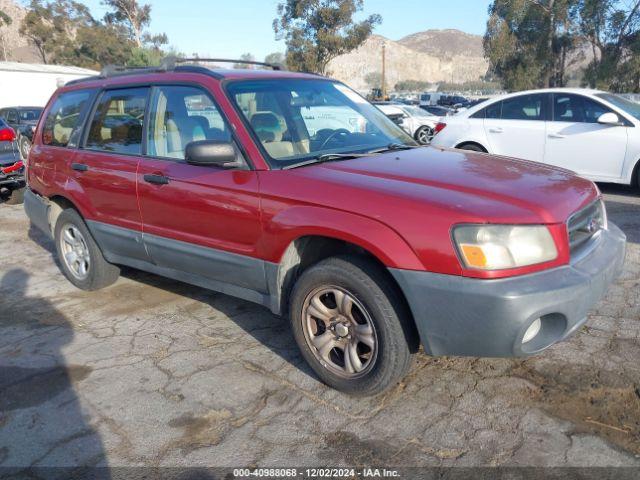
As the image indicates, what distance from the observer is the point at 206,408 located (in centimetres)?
300

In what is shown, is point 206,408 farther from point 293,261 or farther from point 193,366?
point 293,261

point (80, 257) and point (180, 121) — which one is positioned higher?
point (180, 121)

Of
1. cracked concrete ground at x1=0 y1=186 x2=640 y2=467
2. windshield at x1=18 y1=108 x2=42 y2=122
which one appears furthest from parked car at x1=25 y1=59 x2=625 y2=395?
windshield at x1=18 y1=108 x2=42 y2=122

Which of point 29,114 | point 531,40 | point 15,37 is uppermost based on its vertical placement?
point 15,37

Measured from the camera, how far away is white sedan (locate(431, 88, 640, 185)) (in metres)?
7.34

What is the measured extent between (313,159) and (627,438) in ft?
7.21

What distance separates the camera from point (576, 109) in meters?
7.64

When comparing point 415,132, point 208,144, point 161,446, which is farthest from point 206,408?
point 415,132

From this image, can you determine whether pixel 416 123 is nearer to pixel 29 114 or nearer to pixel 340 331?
pixel 29 114

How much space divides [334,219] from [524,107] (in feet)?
20.7

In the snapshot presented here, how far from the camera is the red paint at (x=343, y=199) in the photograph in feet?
8.48

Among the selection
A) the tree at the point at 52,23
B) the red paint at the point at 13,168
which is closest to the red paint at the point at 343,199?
the red paint at the point at 13,168

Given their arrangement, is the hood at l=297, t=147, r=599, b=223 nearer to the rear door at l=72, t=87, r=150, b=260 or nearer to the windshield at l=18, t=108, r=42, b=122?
the rear door at l=72, t=87, r=150, b=260

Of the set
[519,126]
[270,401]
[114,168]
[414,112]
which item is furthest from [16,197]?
[414,112]
